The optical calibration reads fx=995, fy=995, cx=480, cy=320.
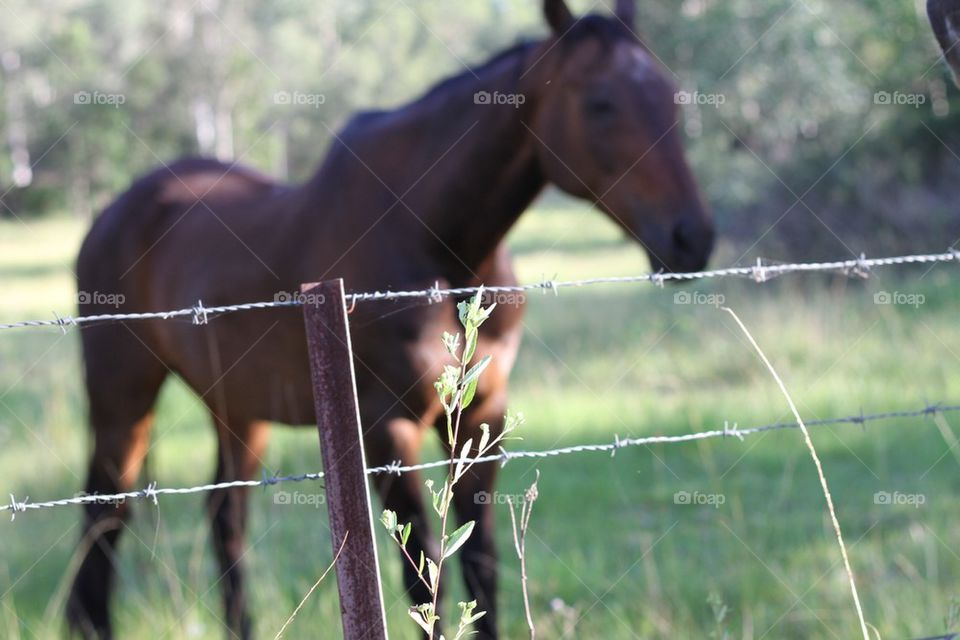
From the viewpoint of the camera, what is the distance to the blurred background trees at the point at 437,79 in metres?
11.5

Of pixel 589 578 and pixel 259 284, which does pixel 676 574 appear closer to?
pixel 589 578

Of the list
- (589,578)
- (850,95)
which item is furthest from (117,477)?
(850,95)

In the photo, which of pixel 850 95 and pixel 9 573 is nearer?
pixel 9 573

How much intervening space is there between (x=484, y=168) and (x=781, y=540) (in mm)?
2131

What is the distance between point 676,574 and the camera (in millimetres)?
3676

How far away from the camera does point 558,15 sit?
3.12m
